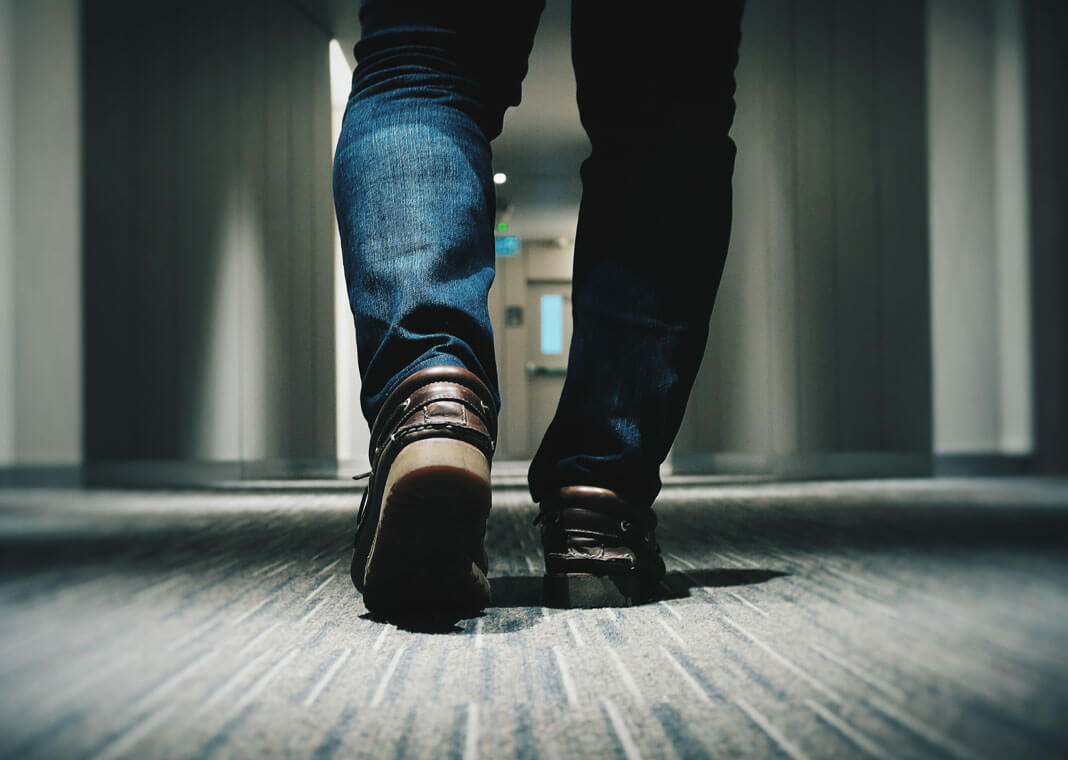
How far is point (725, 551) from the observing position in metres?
0.83

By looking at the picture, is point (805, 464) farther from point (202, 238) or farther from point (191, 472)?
point (202, 238)

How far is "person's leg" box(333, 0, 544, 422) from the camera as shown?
49 centimetres

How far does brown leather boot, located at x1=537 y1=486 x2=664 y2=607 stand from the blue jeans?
0.01 metres

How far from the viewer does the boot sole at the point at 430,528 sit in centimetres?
43

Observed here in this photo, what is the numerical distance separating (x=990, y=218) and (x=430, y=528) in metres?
0.27

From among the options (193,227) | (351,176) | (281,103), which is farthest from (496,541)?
(281,103)

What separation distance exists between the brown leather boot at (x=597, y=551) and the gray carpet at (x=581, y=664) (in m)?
0.02

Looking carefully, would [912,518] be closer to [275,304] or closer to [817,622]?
[817,622]

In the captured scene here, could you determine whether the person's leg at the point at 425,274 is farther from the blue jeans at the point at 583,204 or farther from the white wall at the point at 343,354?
the white wall at the point at 343,354

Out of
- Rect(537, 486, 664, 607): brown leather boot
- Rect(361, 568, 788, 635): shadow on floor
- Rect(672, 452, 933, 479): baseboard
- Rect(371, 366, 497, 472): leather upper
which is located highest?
Rect(371, 366, 497, 472): leather upper

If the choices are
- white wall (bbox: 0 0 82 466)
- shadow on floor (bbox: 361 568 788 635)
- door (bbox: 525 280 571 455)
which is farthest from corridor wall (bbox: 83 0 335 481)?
door (bbox: 525 280 571 455)

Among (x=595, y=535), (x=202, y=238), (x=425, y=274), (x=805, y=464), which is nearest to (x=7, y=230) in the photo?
(x=425, y=274)

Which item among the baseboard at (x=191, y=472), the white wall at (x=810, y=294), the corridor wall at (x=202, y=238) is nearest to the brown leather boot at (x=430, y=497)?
the baseboard at (x=191, y=472)

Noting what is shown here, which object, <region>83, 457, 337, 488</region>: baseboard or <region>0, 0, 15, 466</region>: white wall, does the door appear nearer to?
<region>83, 457, 337, 488</region>: baseboard
